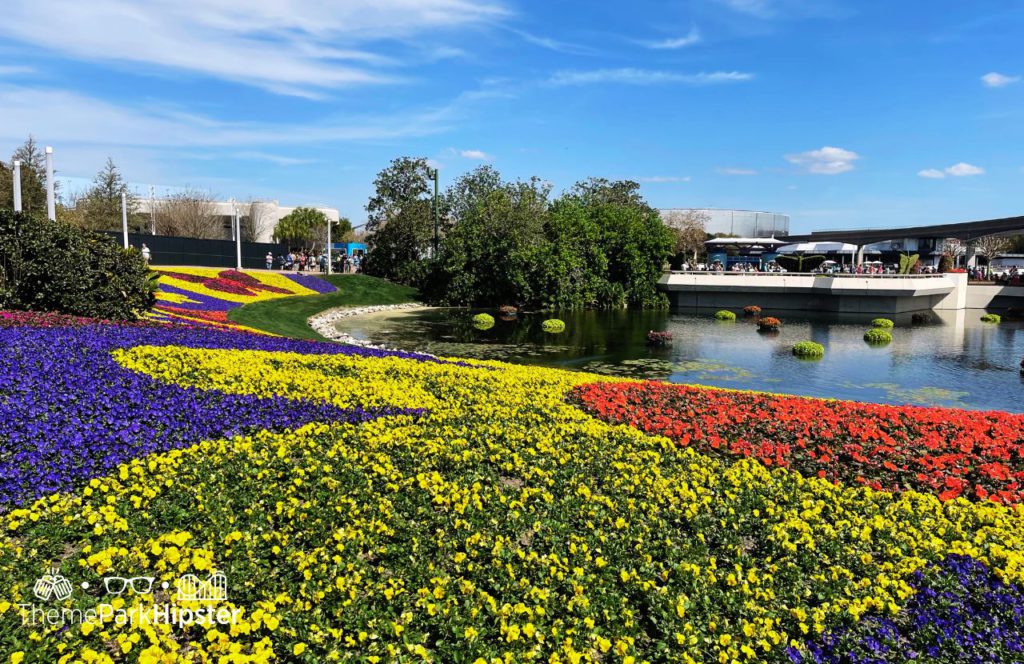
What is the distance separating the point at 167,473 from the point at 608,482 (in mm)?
4919

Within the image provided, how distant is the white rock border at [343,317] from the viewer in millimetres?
27609

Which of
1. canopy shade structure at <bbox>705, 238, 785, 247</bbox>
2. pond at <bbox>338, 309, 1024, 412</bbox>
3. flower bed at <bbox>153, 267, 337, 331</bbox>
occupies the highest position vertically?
canopy shade structure at <bbox>705, 238, 785, 247</bbox>

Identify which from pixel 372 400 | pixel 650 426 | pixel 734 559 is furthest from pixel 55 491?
pixel 650 426

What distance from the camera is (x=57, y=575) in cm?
540

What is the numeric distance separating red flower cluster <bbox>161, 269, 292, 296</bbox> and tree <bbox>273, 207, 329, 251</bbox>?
35.6 metres

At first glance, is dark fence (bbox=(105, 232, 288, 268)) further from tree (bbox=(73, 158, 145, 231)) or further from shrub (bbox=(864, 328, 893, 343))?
shrub (bbox=(864, 328, 893, 343))

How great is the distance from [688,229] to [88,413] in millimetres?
90179

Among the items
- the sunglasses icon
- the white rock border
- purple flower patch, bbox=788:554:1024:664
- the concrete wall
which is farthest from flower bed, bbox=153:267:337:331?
the concrete wall

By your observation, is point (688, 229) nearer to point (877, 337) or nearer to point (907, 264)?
point (907, 264)

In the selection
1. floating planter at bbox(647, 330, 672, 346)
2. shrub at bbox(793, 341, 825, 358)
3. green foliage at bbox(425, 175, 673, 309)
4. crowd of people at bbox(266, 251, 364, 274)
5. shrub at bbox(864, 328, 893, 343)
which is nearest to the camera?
shrub at bbox(793, 341, 825, 358)

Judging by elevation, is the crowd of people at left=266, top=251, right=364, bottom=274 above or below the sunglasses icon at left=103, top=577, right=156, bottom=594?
above

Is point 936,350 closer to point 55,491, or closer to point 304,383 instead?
point 304,383

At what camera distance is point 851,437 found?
9.63 meters

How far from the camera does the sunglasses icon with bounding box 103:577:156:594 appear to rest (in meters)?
5.34
